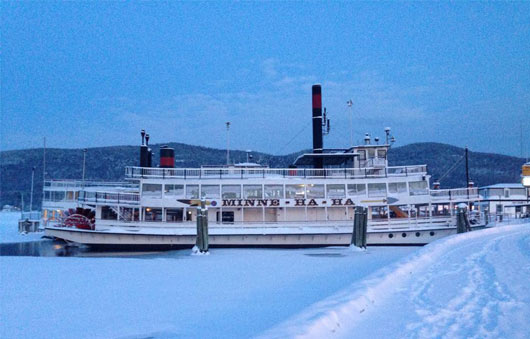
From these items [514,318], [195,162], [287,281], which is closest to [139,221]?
[287,281]

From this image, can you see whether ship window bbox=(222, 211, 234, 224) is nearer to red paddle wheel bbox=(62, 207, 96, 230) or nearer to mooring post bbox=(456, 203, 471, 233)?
red paddle wheel bbox=(62, 207, 96, 230)

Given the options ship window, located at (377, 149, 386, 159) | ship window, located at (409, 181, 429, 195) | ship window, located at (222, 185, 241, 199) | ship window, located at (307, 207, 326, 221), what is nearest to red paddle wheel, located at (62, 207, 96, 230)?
ship window, located at (222, 185, 241, 199)

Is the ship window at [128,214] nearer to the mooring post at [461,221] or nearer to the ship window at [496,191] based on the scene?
the mooring post at [461,221]

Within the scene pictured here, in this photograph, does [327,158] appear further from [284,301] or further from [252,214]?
[284,301]

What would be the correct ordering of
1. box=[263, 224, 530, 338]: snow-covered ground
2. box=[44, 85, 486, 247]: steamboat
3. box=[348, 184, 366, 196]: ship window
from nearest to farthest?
box=[263, 224, 530, 338]: snow-covered ground < box=[44, 85, 486, 247]: steamboat < box=[348, 184, 366, 196]: ship window

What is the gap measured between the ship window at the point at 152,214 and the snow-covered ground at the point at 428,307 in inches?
807

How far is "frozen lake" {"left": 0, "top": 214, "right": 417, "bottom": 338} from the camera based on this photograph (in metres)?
6.44

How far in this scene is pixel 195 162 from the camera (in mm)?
147750

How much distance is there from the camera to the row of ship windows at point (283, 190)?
87.4 feet

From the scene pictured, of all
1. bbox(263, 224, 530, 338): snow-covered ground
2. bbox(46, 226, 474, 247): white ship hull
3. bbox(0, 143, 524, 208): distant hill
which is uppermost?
bbox(0, 143, 524, 208): distant hill

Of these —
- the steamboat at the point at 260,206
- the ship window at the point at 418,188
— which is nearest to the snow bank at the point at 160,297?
the steamboat at the point at 260,206

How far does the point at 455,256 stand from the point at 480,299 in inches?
243

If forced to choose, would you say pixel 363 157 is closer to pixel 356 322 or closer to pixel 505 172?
pixel 356 322

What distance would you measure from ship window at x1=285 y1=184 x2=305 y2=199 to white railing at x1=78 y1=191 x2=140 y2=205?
968 cm
